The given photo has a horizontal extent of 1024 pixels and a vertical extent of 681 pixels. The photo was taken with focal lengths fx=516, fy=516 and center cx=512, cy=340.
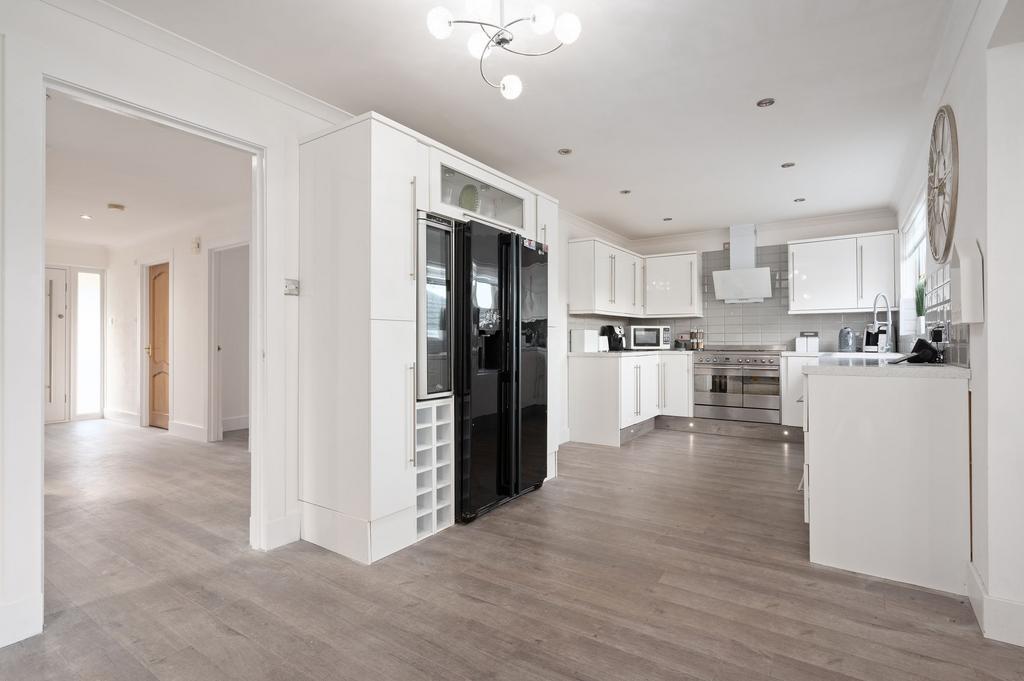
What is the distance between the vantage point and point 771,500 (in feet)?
11.5

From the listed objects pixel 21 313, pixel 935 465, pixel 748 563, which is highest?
pixel 21 313

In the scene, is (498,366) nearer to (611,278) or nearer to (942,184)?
(942,184)

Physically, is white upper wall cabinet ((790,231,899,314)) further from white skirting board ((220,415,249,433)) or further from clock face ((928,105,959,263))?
white skirting board ((220,415,249,433))

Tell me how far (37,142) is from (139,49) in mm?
637

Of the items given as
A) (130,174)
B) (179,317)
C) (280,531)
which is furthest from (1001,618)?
(179,317)

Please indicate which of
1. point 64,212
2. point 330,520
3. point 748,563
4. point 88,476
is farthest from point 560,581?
point 64,212

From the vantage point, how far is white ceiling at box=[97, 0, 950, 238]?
2.23 metres

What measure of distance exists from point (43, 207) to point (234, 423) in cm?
491

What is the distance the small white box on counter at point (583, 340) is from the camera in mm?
5768

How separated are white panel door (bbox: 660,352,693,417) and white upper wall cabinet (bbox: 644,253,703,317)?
2.25 ft

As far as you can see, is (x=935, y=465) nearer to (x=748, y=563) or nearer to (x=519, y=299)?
(x=748, y=563)

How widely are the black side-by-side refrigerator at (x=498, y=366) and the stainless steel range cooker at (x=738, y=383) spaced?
3019 mm

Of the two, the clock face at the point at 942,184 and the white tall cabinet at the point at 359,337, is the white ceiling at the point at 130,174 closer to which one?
the white tall cabinet at the point at 359,337

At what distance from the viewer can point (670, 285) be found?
6.65 m
